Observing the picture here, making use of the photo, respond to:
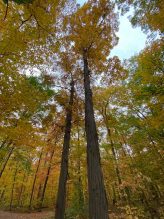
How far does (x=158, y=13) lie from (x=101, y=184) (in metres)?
5.44

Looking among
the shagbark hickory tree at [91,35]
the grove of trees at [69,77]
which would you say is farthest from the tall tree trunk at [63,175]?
the shagbark hickory tree at [91,35]

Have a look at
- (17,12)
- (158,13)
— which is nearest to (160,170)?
(158,13)

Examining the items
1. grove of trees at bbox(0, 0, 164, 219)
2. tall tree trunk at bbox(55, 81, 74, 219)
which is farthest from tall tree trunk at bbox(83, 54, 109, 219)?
tall tree trunk at bbox(55, 81, 74, 219)

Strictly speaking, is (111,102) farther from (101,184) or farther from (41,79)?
(101,184)

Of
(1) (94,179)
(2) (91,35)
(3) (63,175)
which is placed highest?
(2) (91,35)

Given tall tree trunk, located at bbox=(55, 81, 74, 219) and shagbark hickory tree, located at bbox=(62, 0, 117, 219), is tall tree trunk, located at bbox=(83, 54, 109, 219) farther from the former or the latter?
tall tree trunk, located at bbox=(55, 81, 74, 219)

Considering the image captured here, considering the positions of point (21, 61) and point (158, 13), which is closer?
point (158, 13)

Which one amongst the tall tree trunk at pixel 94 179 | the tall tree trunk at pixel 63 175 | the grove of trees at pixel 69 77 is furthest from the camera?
the tall tree trunk at pixel 63 175

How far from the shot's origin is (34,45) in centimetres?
691

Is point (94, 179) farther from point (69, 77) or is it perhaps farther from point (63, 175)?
point (69, 77)

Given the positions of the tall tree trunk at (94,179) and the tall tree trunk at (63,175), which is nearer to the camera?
the tall tree trunk at (94,179)

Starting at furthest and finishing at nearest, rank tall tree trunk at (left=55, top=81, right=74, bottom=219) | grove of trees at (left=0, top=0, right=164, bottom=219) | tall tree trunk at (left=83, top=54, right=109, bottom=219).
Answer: tall tree trunk at (left=55, top=81, right=74, bottom=219)
grove of trees at (left=0, top=0, right=164, bottom=219)
tall tree trunk at (left=83, top=54, right=109, bottom=219)

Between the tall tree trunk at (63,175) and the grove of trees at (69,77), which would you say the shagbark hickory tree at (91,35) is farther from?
the tall tree trunk at (63,175)

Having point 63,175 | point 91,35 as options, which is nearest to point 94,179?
point 63,175
